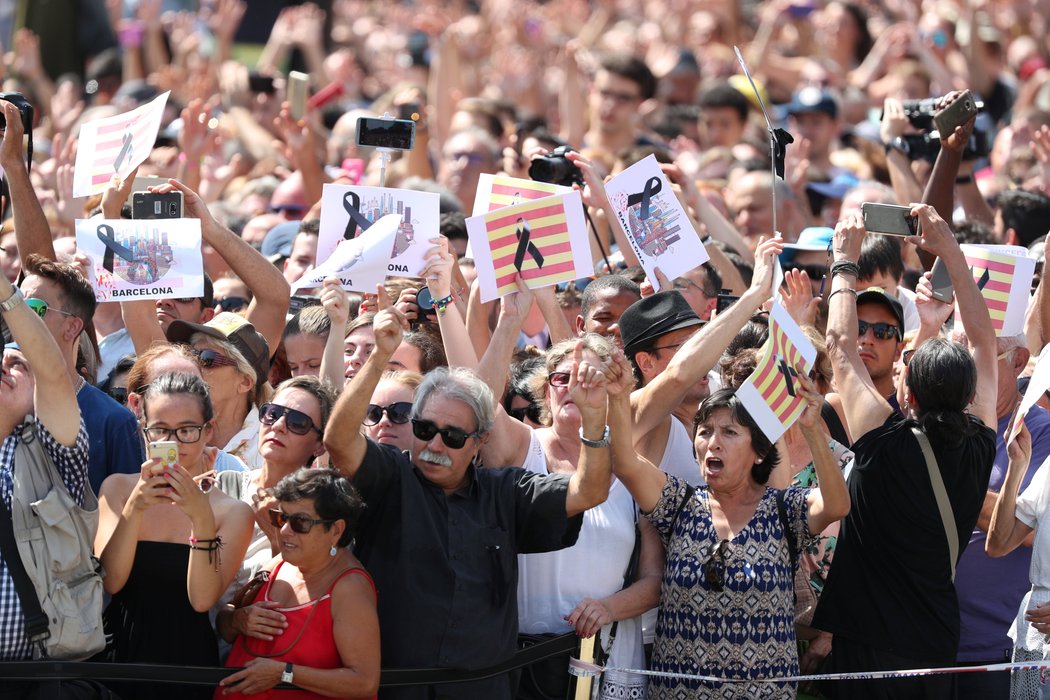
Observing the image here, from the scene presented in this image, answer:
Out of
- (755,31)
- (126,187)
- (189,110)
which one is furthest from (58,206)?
(755,31)

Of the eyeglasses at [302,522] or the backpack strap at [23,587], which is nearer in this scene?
the backpack strap at [23,587]

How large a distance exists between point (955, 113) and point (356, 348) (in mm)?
2811

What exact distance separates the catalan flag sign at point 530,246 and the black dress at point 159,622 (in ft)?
5.21

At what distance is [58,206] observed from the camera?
7438mm

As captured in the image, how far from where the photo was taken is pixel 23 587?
4223 mm

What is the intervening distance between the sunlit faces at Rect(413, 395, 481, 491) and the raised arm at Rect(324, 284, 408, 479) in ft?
0.82

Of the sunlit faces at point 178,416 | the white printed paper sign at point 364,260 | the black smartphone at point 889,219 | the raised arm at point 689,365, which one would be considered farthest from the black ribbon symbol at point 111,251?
the black smartphone at point 889,219

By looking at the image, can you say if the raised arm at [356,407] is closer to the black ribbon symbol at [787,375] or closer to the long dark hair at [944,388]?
the black ribbon symbol at [787,375]

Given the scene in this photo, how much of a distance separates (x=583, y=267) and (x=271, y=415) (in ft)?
4.41

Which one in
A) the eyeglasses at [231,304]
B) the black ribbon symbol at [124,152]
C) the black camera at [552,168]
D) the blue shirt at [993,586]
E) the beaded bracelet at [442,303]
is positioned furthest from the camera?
the eyeglasses at [231,304]

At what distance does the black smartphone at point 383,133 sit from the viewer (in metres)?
6.04

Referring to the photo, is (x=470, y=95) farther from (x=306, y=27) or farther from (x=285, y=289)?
(x=285, y=289)

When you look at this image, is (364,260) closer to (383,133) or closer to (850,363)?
(383,133)

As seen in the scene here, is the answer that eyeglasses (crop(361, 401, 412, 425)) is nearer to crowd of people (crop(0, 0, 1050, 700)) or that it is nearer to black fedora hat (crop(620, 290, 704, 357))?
crowd of people (crop(0, 0, 1050, 700))
